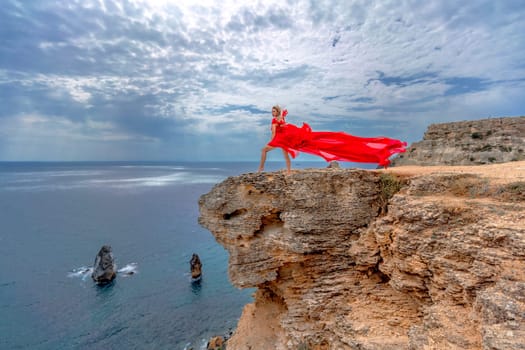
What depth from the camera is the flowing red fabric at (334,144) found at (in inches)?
573

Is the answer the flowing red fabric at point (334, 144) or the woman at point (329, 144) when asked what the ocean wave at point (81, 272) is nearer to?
the woman at point (329, 144)

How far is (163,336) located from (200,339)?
11.6ft

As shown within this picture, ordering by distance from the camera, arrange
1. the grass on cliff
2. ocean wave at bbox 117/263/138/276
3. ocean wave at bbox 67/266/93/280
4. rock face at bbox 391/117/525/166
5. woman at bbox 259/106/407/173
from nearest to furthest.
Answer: the grass on cliff → woman at bbox 259/106/407/173 → rock face at bbox 391/117/525/166 → ocean wave at bbox 67/266/93/280 → ocean wave at bbox 117/263/138/276

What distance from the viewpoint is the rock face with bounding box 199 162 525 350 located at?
8.48m

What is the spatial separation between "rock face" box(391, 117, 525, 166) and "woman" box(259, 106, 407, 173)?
1720 centimetres

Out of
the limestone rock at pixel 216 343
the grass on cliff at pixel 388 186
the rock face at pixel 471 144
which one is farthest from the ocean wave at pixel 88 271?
the rock face at pixel 471 144

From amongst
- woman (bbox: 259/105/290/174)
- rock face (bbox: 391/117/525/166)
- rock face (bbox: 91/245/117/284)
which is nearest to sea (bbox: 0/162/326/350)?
rock face (bbox: 91/245/117/284)

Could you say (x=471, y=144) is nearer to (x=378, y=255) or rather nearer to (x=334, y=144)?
(x=334, y=144)

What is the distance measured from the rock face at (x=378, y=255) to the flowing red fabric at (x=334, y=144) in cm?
116

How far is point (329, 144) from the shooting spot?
15.0m

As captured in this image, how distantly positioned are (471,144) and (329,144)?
20.8 meters

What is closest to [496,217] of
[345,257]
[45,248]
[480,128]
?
[345,257]

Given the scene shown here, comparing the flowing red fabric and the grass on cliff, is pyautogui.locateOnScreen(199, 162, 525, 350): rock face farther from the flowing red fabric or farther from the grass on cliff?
the flowing red fabric

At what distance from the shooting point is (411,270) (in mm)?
10961
